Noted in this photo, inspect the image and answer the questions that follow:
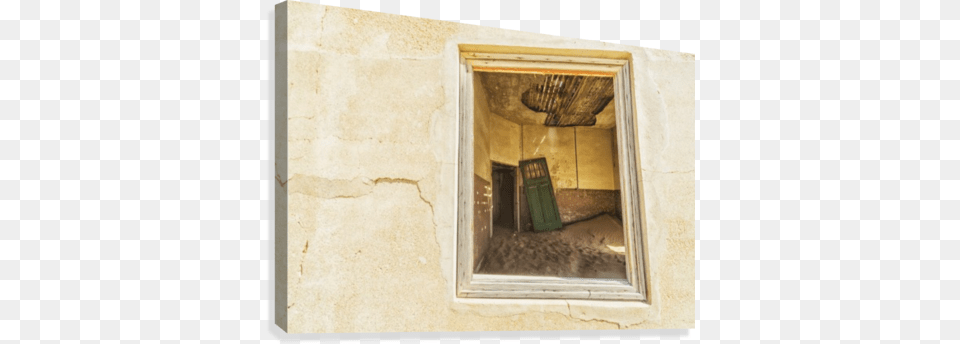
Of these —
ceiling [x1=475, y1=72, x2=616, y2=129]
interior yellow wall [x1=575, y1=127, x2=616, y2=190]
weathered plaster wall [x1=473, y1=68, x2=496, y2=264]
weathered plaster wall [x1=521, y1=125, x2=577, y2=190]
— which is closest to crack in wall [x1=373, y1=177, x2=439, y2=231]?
weathered plaster wall [x1=473, y1=68, x2=496, y2=264]

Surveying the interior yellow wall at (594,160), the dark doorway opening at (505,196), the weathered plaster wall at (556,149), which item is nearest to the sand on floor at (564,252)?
the dark doorway opening at (505,196)

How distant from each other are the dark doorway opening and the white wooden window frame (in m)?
4.56

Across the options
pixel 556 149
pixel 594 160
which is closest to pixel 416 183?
pixel 556 149

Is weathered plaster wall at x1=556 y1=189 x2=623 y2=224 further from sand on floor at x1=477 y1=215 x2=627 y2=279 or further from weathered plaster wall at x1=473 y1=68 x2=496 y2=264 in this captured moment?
weathered plaster wall at x1=473 y1=68 x2=496 y2=264

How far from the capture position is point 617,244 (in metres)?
5.66

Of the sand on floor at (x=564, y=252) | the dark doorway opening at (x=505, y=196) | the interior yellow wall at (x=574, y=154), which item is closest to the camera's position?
the sand on floor at (x=564, y=252)

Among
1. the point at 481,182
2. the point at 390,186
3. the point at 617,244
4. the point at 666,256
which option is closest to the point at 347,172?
the point at 390,186

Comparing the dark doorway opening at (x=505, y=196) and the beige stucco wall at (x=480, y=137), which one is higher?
the beige stucco wall at (x=480, y=137)

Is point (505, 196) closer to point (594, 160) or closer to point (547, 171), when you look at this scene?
point (547, 171)

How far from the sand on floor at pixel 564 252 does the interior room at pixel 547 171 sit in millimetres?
14

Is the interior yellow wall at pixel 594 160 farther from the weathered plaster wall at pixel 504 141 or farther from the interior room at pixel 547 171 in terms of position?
the weathered plaster wall at pixel 504 141

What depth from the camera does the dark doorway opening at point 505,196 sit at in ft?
23.0

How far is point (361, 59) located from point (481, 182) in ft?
9.48

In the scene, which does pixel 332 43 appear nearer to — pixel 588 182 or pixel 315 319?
pixel 315 319
